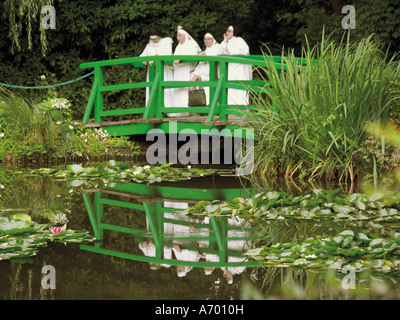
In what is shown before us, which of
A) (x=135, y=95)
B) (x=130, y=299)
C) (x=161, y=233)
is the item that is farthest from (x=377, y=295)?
(x=135, y=95)

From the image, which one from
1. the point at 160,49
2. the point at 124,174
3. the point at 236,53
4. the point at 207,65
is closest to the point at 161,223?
the point at 124,174

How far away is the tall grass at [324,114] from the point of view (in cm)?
1072

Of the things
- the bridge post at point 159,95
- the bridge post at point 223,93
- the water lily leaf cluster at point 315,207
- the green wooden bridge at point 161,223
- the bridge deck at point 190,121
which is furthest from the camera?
the bridge post at point 159,95

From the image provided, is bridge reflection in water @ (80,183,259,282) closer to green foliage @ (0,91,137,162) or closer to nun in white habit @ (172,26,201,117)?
green foliage @ (0,91,137,162)

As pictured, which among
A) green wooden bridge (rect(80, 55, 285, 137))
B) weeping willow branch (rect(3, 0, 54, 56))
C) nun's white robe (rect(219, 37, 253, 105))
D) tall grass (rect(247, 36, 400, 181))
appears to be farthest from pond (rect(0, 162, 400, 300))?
weeping willow branch (rect(3, 0, 54, 56))

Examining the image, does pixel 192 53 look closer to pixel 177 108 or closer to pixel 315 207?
pixel 177 108

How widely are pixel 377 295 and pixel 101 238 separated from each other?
282cm

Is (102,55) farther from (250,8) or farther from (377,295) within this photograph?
(377,295)

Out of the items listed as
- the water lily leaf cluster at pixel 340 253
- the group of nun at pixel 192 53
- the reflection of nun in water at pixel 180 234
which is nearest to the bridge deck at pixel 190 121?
the group of nun at pixel 192 53

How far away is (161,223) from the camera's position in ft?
26.5

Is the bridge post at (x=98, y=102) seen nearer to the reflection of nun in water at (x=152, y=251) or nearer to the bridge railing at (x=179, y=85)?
the bridge railing at (x=179, y=85)

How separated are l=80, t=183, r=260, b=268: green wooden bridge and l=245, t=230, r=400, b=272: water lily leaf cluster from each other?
21cm

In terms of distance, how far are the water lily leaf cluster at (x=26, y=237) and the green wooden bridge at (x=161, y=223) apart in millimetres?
233

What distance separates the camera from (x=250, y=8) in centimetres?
2227
